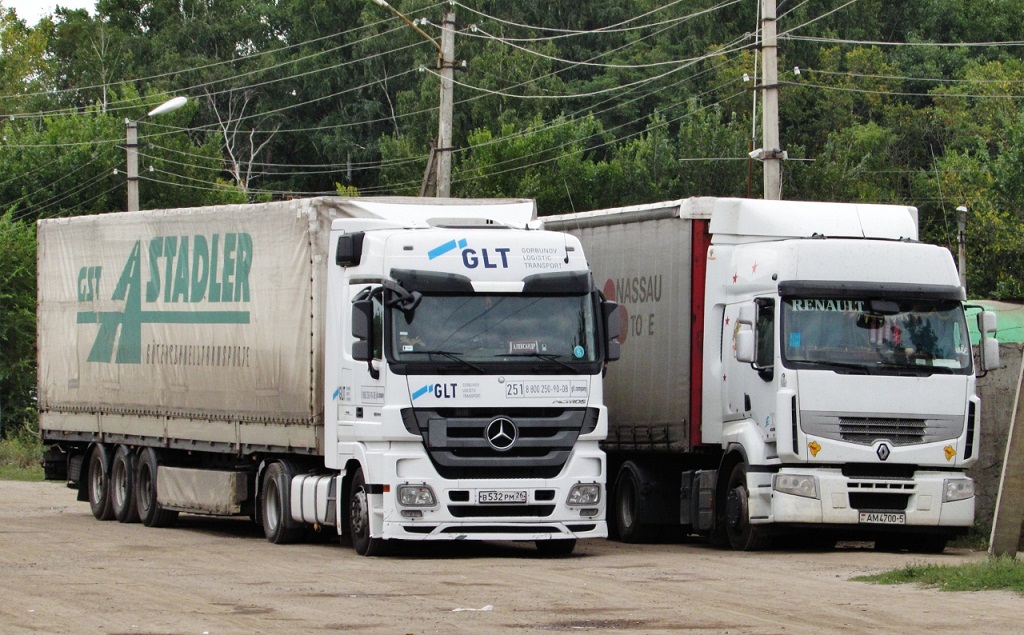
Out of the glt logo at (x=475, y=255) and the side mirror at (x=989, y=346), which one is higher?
the glt logo at (x=475, y=255)

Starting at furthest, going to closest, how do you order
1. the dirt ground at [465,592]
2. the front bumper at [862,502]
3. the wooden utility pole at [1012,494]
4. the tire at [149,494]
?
the tire at [149,494] < the front bumper at [862,502] < the wooden utility pole at [1012,494] < the dirt ground at [465,592]

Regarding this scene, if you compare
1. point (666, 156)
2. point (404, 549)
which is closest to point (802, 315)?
point (404, 549)

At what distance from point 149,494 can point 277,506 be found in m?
3.69

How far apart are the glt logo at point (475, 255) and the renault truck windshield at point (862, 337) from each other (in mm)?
2861

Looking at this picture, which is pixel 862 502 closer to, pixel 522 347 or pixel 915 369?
pixel 915 369

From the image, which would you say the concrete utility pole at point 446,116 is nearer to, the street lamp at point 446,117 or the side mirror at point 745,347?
the street lamp at point 446,117

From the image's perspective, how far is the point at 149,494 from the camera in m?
23.2

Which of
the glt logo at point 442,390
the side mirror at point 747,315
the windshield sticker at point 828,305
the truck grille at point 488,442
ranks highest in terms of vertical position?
the windshield sticker at point 828,305

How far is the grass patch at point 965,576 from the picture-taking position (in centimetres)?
1436

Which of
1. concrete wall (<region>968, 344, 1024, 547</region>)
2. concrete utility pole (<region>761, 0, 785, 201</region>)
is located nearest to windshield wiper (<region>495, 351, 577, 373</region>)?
concrete wall (<region>968, 344, 1024, 547</region>)

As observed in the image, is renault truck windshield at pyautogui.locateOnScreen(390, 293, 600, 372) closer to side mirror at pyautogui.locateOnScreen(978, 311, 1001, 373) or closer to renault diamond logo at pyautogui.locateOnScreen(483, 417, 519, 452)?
renault diamond logo at pyautogui.locateOnScreen(483, 417, 519, 452)

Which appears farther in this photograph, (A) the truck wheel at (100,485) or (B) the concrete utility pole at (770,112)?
(B) the concrete utility pole at (770,112)

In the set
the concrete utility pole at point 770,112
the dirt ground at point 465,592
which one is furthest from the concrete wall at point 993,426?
the concrete utility pole at point 770,112

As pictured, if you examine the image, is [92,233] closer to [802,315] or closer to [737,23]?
[802,315]
